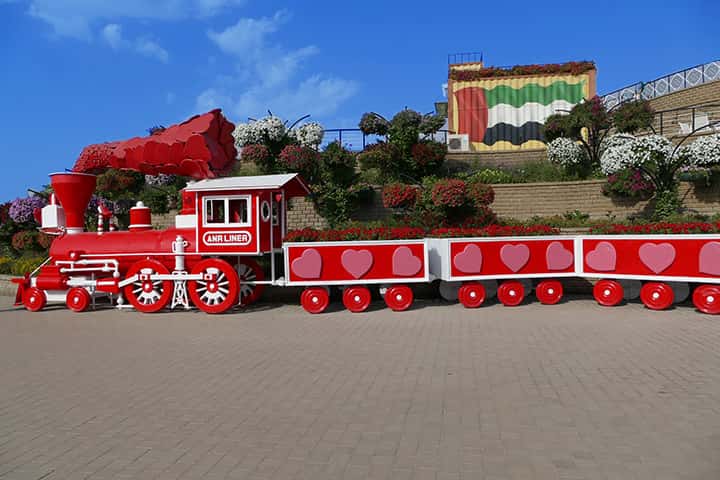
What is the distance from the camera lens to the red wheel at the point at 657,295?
35.7 feet

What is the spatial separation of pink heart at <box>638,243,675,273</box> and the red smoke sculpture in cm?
935

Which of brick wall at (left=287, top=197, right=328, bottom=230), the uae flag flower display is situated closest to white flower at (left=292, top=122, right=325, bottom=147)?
brick wall at (left=287, top=197, right=328, bottom=230)

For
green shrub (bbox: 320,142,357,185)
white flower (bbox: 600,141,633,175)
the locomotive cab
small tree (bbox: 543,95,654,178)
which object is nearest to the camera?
the locomotive cab

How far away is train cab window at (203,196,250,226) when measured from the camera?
11609 mm

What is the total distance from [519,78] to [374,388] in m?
24.7

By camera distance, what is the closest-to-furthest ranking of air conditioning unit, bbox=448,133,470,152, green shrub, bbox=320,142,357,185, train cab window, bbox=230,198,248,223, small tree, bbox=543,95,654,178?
Answer: train cab window, bbox=230,198,248,223 → green shrub, bbox=320,142,357,185 → small tree, bbox=543,95,654,178 → air conditioning unit, bbox=448,133,470,152

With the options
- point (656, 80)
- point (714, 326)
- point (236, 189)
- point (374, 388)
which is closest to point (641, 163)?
point (714, 326)

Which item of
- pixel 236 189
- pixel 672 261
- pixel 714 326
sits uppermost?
pixel 236 189

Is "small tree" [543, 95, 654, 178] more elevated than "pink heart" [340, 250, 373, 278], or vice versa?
"small tree" [543, 95, 654, 178]

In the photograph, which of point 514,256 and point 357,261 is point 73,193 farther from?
point 514,256

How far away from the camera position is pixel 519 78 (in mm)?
27391

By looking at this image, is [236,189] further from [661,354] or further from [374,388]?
[661,354]

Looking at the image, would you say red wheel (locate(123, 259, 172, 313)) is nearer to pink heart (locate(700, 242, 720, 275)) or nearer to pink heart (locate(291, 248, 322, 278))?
pink heart (locate(291, 248, 322, 278))

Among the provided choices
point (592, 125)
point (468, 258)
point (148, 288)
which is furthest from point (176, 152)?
point (592, 125)
